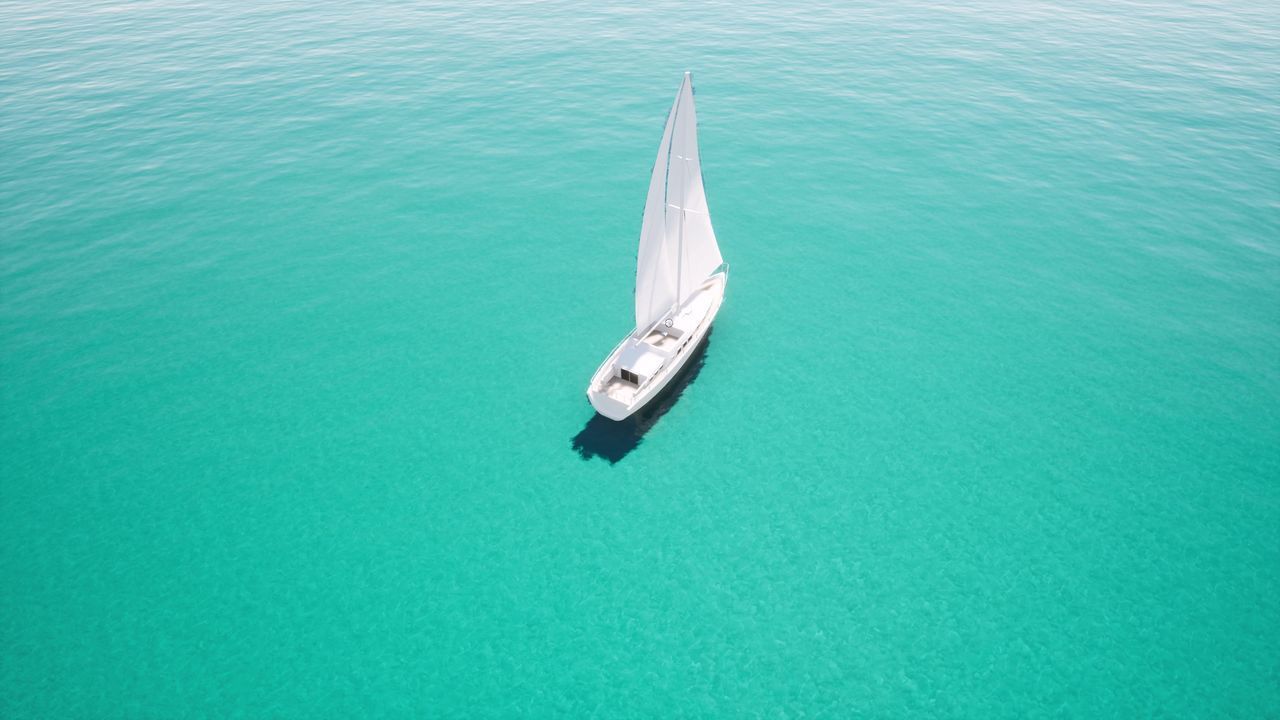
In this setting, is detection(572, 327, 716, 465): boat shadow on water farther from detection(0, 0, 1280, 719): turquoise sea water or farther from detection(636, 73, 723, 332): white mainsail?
detection(636, 73, 723, 332): white mainsail

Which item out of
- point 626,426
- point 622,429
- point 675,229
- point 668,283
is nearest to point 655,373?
point 626,426

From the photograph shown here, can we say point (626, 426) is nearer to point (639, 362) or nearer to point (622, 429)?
point (622, 429)

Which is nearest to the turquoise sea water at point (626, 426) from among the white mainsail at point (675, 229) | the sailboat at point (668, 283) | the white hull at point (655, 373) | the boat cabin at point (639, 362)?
the white hull at point (655, 373)

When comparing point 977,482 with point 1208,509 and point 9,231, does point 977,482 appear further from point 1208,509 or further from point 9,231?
point 9,231

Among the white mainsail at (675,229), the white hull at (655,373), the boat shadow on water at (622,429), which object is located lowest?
the boat shadow on water at (622,429)

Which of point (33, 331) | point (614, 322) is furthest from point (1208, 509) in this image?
point (33, 331)

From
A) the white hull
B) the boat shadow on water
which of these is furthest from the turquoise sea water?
the white hull

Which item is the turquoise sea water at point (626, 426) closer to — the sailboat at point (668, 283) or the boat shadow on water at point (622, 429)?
the boat shadow on water at point (622, 429)
